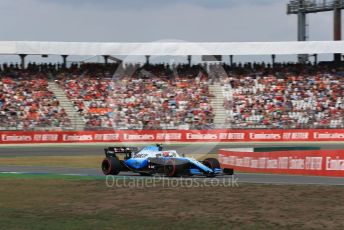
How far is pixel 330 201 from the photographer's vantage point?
49.5 ft

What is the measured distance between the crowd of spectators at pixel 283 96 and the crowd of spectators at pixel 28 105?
37.1 feet

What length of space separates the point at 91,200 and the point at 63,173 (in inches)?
308

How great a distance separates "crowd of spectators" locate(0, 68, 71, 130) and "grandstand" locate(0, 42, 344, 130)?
2.5 inches

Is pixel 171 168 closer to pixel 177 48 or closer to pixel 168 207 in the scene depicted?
pixel 168 207

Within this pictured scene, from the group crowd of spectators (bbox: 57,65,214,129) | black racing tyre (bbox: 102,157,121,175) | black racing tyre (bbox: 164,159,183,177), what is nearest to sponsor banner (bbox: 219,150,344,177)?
black racing tyre (bbox: 164,159,183,177)

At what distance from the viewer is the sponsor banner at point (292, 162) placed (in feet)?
72.2

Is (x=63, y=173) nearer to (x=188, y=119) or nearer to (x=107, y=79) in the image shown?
(x=188, y=119)

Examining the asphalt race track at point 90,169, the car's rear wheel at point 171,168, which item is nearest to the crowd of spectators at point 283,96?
the asphalt race track at point 90,169

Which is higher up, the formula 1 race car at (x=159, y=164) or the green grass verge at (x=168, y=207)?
the formula 1 race car at (x=159, y=164)

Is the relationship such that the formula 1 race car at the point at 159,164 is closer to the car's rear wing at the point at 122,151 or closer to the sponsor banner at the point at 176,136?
the car's rear wing at the point at 122,151

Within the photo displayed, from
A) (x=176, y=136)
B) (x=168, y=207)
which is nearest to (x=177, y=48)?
(x=176, y=136)

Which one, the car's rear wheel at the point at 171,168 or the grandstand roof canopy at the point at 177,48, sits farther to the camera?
the grandstand roof canopy at the point at 177,48

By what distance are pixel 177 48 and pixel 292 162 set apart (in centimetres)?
2835

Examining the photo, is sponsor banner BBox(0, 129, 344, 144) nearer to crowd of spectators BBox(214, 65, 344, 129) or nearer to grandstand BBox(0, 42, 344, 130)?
grandstand BBox(0, 42, 344, 130)
